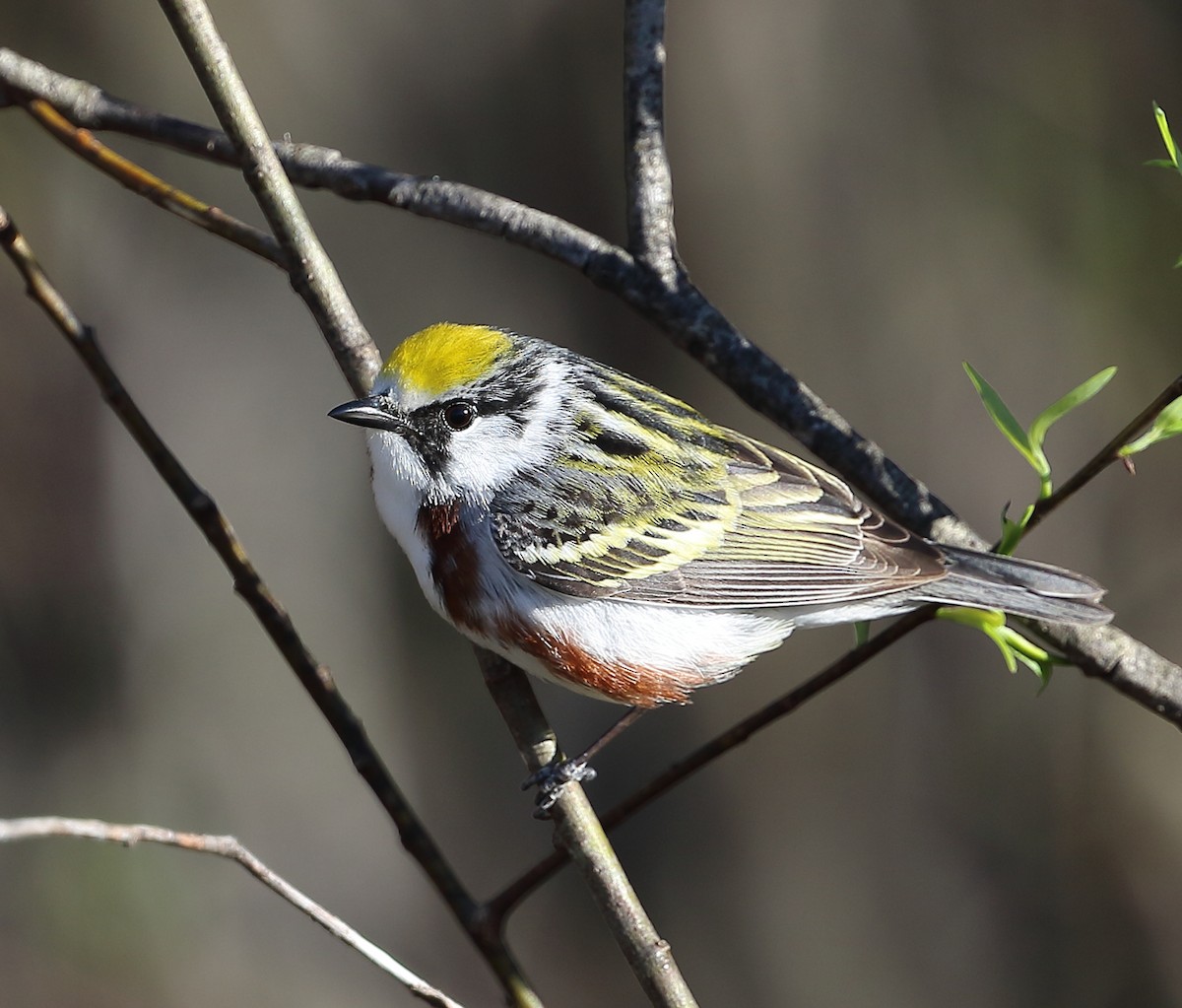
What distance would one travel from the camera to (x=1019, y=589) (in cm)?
308

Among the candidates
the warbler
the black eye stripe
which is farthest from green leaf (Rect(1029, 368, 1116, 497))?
the black eye stripe

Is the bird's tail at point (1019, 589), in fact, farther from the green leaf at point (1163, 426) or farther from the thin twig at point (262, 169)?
the thin twig at point (262, 169)

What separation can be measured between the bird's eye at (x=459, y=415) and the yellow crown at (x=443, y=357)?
7 cm

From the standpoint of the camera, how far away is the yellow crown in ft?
10.6

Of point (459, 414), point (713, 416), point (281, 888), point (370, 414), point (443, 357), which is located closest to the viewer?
point (281, 888)

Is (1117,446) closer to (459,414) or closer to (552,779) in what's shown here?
(552,779)

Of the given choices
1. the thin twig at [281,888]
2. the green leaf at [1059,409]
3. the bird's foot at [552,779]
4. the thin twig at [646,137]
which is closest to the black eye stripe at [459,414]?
the thin twig at [646,137]

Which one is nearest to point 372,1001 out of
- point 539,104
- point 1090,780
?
point 1090,780

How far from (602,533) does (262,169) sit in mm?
1385

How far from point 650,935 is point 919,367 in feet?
18.3

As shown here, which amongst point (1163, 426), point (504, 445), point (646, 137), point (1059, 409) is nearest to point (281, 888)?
point (504, 445)

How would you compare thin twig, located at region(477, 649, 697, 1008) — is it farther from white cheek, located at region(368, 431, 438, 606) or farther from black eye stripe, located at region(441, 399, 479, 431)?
black eye stripe, located at region(441, 399, 479, 431)

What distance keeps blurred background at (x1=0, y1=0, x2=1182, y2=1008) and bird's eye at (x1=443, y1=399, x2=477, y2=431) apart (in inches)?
162

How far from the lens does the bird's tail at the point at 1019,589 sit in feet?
9.58
